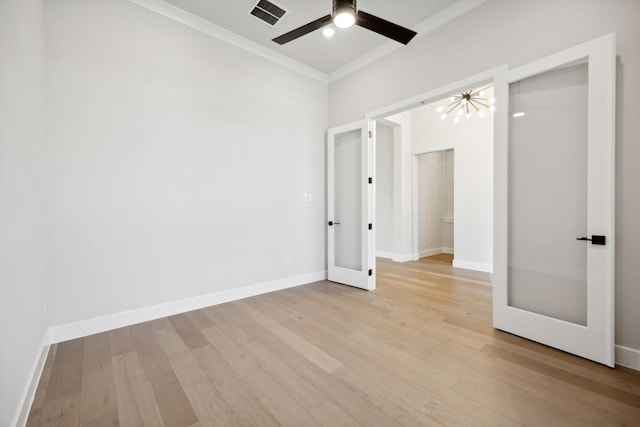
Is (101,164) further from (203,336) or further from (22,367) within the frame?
(203,336)

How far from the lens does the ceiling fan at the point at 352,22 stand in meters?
1.93

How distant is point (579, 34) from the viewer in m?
2.12

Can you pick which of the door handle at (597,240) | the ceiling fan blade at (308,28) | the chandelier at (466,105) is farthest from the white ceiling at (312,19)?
the door handle at (597,240)

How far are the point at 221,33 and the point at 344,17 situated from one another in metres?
2.05

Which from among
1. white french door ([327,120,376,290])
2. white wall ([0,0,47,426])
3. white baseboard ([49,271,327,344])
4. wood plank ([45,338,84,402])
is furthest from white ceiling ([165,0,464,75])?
wood plank ([45,338,84,402])

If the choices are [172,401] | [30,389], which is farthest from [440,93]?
[30,389]

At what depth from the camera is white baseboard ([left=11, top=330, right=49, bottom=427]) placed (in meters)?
1.42

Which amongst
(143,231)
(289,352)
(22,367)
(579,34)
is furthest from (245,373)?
(579,34)

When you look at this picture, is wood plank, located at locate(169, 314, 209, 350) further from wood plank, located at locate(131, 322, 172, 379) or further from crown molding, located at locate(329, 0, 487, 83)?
crown molding, located at locate(329, 0, 487, 83)

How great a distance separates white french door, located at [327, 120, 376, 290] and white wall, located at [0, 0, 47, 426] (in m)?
3.21

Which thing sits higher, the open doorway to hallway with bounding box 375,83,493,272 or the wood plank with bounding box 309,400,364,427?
the open doorway to hallway with bounding box 375,83,493,272

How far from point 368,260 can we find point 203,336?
7.41 ft

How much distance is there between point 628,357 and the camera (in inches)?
75.9

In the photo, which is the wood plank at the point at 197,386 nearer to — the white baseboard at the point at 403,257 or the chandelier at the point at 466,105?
the white baseboard at the point at 403,257
